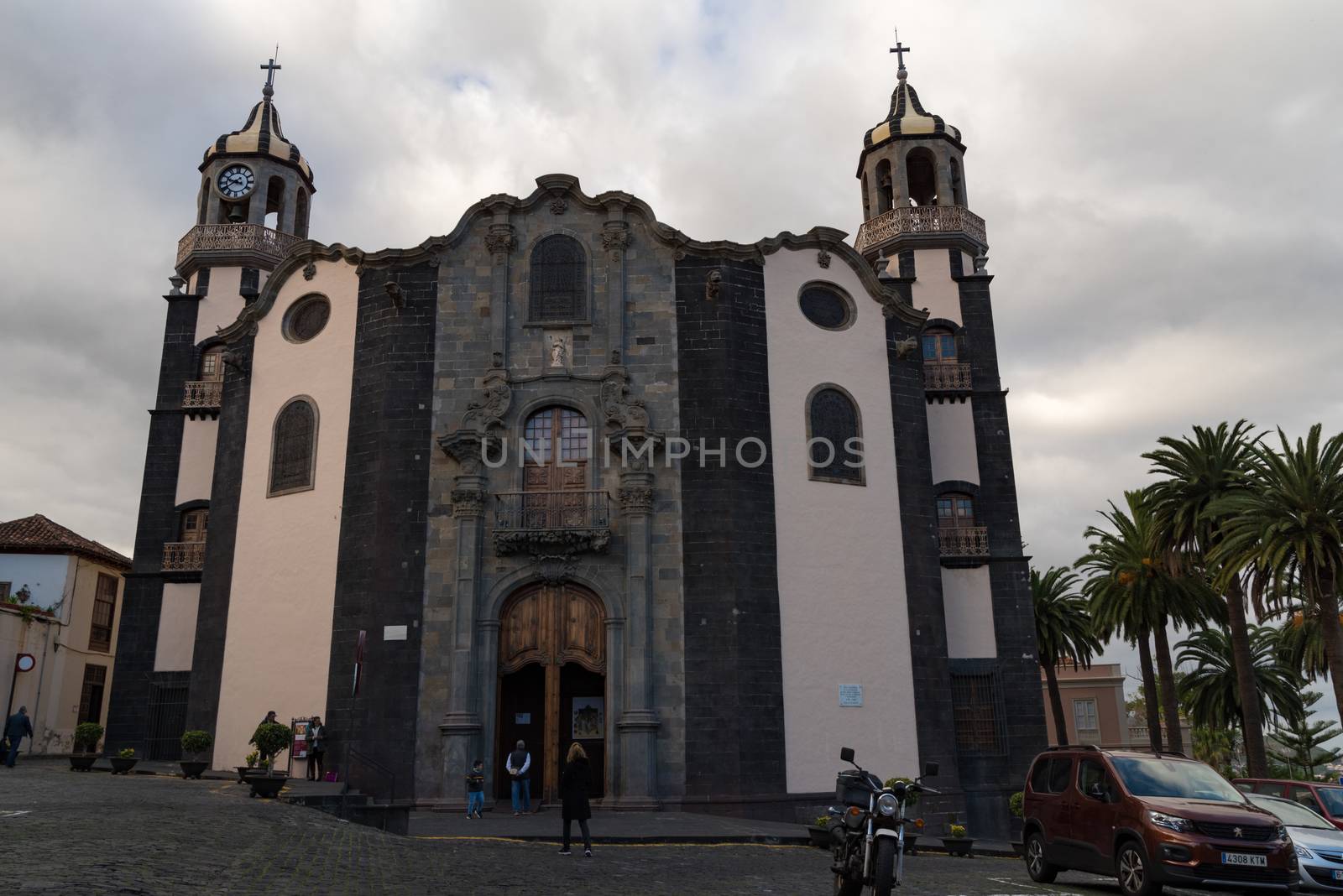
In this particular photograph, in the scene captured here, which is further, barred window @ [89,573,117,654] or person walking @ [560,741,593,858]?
barred window @ [89,573,117,654]

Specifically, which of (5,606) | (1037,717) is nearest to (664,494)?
(1037,717)

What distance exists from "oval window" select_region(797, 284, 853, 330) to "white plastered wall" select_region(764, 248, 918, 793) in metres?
0.28

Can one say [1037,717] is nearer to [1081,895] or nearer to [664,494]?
[664,494]

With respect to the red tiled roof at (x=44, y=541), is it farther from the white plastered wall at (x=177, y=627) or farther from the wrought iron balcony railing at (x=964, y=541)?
the wrought iron balcony railing at (x=964, y=541)

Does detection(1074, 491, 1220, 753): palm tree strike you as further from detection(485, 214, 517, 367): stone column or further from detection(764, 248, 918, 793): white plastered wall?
detection(485, 214, 517, 367): stone column

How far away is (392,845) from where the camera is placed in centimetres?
1551

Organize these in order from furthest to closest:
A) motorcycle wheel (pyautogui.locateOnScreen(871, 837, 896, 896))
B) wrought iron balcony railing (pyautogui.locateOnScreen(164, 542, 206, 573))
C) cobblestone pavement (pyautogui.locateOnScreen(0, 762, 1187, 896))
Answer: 1. wrought iron balcony railing (pyautogui.locateOnScreen(164, 542, 206, 573))
2. motorcycle wheel (pyautogui.locateOnScreen(871, 837, 896, 896))
3. cobblestone pavement (pyautogui.locateOnScreen(0, 762, 1187, 896))

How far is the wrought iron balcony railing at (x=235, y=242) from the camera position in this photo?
115ft

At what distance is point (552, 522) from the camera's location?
2572 centimetres

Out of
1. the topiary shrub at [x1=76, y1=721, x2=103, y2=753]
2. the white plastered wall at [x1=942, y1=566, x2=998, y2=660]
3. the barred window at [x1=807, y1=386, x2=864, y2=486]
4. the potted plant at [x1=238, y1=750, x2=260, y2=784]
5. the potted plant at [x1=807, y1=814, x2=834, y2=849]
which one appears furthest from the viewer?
the white plastered wall at [x1=942, y1=566, x2=998, y2=660]

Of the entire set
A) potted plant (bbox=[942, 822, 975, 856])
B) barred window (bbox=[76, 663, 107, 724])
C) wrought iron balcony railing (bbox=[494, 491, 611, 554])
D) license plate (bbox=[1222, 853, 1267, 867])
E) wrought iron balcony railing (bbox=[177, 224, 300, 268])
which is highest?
wrought iron balcony railing (bbox=[177, 224, 300, 268])

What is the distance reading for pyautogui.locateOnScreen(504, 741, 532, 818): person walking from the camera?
2198 centimetres

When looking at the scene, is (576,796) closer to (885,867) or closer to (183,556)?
(885,867)

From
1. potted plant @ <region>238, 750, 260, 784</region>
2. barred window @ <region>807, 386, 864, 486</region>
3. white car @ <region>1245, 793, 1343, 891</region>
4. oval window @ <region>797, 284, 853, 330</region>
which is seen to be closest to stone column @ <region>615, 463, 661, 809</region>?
barred window @ <region>807, 386, 864, 486</region>
